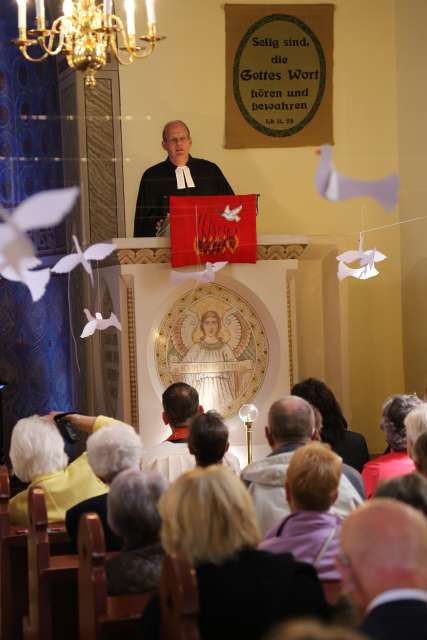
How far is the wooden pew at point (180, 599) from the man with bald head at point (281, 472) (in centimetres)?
129

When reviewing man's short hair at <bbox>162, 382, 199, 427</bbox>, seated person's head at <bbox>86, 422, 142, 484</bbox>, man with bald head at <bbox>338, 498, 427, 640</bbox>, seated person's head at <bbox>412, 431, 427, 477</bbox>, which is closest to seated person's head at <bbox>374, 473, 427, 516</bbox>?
man with bald head at <bbox>338, 498, 427, 640</bbox>

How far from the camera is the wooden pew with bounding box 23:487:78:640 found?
156 inches

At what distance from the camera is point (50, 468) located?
468 cm

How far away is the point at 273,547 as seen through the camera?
11.0 ft

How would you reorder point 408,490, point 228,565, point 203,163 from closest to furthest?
1. point 228,565
2. point 408,490
3. point 203,163

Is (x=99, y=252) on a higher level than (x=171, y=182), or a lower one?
lower

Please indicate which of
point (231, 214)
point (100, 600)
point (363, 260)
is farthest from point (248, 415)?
point (100, 600)

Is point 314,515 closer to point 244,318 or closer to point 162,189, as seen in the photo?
point 244,318

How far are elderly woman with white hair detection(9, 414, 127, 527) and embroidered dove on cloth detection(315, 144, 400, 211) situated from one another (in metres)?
1.91

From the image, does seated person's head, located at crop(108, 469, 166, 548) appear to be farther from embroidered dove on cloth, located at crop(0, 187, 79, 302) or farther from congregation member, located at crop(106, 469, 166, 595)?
embroidered dove on cloth, located at crop(0, 187, 79, 302)

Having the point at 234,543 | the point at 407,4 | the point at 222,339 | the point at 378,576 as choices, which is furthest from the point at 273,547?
the point at 407,4

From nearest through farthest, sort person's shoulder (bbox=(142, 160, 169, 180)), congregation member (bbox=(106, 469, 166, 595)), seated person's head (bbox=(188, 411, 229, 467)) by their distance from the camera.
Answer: congregation member (bbox=(106, 469, 166, 595))
seated person's head (bbox=(188, 411, 229, 467))
person's shoulder (bbox=(142, 160, 169, 180))

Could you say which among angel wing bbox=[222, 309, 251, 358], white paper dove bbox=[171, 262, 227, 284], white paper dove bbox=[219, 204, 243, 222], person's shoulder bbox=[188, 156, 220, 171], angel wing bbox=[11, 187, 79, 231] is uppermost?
person's shoulder bbox=[188, 156, 220, 171]

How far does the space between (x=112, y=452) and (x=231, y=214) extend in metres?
4.12
